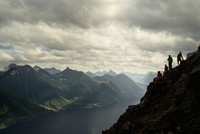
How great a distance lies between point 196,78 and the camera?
2386 cm

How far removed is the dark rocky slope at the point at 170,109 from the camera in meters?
21.0

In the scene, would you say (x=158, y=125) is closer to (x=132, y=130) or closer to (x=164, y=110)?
(x=164, y=110)

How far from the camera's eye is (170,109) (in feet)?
81.3

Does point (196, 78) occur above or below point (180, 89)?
above

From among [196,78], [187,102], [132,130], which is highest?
[196,78]

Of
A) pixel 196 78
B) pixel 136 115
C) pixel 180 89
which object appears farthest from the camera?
pixel 136 115

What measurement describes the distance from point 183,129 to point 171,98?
822cm

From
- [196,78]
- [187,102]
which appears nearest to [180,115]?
[187,102]

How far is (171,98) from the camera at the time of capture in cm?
2755

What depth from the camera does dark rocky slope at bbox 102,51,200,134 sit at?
2103 cm

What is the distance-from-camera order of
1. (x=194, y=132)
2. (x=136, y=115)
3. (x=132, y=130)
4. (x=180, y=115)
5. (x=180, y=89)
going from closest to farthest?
(x=194, y=132), (x=180, y=115), (x=180, y=89), (x=132, y=130), (x=136, y=115)

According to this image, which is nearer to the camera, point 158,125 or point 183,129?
point 183,129

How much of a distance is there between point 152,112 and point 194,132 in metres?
9.92

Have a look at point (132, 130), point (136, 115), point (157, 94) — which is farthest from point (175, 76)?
point (132, 130)
